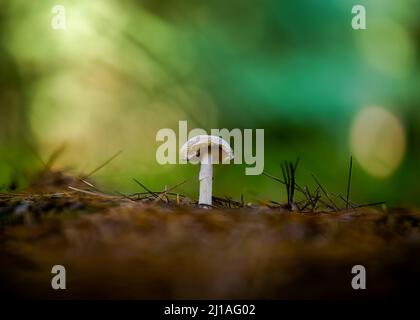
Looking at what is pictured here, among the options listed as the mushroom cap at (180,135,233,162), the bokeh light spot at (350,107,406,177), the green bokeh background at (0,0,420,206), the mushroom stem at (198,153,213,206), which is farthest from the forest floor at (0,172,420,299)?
the bokeh light spot at (350,107,406,177)

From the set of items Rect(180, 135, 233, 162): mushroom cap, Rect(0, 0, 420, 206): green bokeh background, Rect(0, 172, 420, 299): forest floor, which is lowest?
Rect(0, 172, 420, 299): forest floor

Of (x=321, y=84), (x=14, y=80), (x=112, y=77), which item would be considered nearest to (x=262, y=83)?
(x=321, y=84)

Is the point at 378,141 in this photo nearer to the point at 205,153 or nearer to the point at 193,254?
the point at 205,153

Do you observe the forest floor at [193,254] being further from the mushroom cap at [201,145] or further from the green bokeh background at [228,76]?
the green bokeh background at [228,76]

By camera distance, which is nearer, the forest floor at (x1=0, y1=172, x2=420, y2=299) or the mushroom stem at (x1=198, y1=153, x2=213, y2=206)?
the forest floor at (x1=0, y1=172, x2=420, y2=299)

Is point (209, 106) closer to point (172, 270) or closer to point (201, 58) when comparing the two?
point (201, 58)

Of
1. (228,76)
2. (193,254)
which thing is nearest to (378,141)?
(228,76)

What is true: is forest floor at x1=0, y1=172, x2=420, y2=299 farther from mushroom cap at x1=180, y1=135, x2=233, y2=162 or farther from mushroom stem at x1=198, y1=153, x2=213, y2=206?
mushroom cap at x1=180, y1=135, x2=233, y2=162

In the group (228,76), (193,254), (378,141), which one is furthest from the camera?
(378,141)
